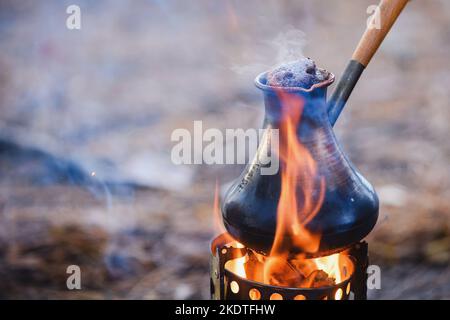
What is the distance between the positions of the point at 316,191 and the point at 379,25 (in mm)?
799

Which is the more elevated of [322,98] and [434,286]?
[322,98]

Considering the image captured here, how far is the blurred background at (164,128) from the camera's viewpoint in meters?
4.75

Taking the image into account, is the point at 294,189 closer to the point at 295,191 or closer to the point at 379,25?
the point at 295,191

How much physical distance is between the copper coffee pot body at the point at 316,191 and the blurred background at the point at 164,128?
0.42 m

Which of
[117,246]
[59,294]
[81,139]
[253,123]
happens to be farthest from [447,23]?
[59,294]

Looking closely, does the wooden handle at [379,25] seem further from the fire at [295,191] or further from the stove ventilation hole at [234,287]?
the stove ventilation hole at [234,287]

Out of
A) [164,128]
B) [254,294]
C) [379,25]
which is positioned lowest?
[254,294]

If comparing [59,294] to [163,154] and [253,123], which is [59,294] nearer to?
[163,154]

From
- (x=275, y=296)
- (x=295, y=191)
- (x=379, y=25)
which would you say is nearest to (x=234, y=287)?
(x=275, y=296)

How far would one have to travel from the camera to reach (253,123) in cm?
727

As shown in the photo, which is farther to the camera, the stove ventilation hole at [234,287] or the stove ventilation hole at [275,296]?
the stove ventilation hole at [234,287]

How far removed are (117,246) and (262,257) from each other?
8.10 ft

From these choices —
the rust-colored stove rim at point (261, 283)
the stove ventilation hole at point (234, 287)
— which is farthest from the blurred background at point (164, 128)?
the stove ventilation hole at point (234, 287)

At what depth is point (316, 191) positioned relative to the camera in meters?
2.47
